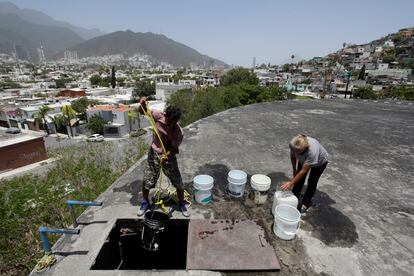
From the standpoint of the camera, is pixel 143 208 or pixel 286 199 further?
pixel 143 208

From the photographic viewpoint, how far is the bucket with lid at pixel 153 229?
239cm

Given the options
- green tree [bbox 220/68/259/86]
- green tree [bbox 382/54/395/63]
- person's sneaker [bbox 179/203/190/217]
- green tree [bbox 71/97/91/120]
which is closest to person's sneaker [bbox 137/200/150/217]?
person's sneaker [bbox 179/203/190/217]

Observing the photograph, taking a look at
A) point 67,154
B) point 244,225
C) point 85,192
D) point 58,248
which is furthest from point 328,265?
point 67,154

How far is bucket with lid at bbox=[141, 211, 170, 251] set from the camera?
7.85 feet

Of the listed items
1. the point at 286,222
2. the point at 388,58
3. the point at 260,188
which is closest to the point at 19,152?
the point at 260,188

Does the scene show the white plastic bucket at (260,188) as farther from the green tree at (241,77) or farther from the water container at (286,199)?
the green tree at (241,77)

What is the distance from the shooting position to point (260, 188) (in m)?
2.63

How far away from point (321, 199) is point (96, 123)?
26.1m

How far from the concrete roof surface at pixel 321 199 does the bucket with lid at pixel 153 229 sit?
0.17 meters

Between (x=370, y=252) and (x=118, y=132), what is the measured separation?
85.5ft

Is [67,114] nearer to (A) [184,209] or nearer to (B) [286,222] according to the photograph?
(A) [184,209]

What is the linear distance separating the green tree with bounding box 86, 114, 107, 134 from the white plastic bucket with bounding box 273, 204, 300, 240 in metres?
26.1

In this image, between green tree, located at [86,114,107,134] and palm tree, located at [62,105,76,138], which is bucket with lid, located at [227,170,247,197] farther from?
palm tree, located at [62,105,76,138]

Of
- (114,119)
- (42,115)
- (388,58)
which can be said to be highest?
(388,58)
